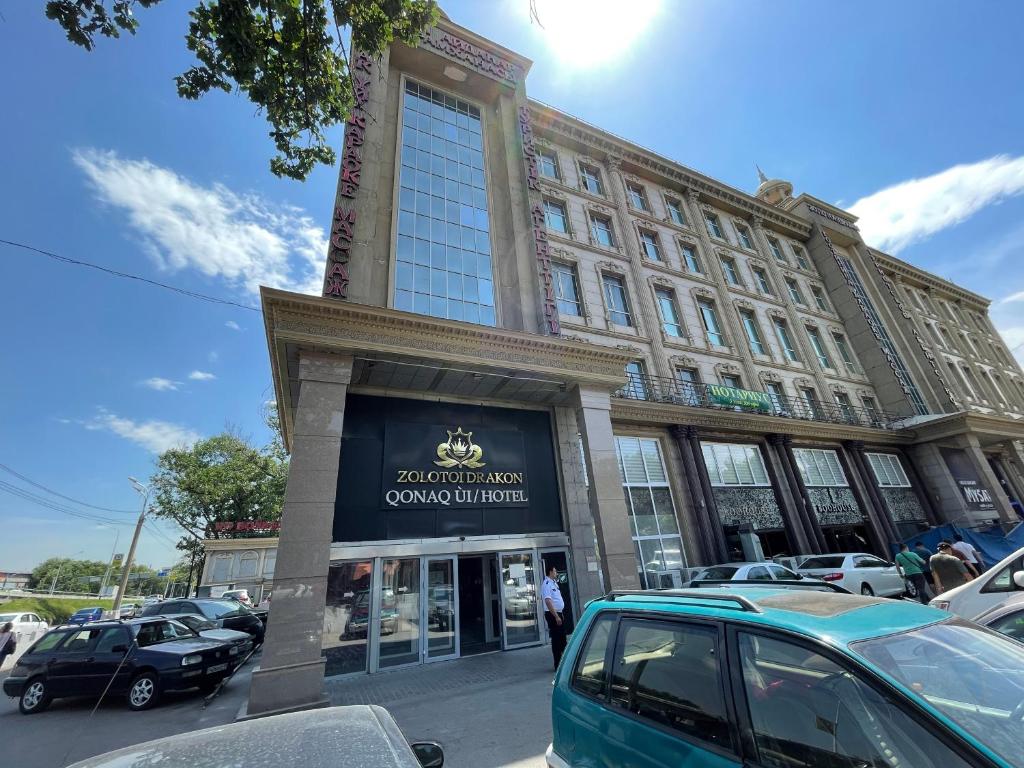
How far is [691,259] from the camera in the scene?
25.1 m

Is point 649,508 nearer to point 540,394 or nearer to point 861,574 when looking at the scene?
point 540,394

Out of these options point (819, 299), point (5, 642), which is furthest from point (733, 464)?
point (5, 642)

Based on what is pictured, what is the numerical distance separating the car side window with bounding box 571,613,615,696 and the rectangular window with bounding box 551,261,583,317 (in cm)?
1579

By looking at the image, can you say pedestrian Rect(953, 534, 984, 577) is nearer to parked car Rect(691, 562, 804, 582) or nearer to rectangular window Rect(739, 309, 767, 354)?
parked car Rect(691, 562, 804, 582)

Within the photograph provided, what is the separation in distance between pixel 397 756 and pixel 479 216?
51.1 feet

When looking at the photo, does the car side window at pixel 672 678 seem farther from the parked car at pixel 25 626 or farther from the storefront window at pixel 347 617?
the parked car at pixel 25 626

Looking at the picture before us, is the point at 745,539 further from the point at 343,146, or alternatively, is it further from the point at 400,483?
the point at 343,146

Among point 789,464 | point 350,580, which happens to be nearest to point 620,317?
point 789,464

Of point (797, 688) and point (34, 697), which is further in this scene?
point (34, 697)

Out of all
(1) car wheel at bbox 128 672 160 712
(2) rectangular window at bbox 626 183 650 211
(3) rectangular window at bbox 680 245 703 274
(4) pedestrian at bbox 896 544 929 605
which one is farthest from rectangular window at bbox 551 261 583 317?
(1) car wheel at bbox 128 672 160 712

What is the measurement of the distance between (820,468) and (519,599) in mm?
17645

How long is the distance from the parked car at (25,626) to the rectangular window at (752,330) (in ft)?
118

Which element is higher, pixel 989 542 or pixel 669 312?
pixel 669 312

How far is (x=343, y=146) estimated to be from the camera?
43.7 feet
